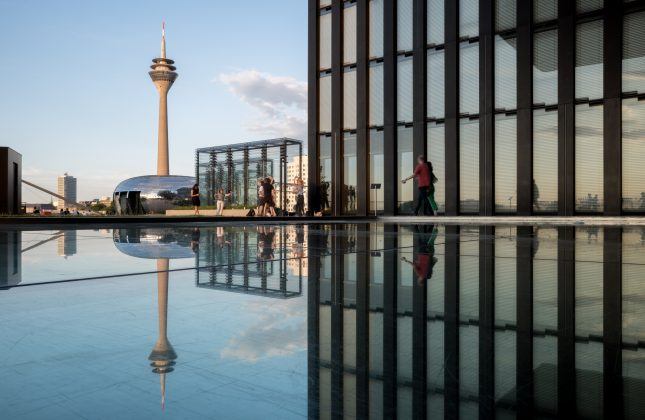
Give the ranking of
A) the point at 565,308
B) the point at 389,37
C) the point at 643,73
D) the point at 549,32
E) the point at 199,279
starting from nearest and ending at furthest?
the point at 565,308 → the point at 199,279 → the point at 643,73 → the point at 549,32 → the point at 389,37

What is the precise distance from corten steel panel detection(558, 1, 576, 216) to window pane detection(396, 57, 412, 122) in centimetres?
645

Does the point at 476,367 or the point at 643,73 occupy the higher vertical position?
the point at 643,73

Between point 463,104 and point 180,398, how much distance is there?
2205cm

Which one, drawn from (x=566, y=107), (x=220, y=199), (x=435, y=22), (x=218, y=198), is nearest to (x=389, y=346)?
(x=566, y=107)

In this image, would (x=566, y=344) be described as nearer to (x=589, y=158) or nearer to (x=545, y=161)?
(x=589, y=158)

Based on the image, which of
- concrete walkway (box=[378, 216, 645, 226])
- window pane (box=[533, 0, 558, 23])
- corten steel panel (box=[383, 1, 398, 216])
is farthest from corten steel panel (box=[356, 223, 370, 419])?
corten steel panel (box=[383, 1, 398, 216])

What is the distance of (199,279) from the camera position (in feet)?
9.47

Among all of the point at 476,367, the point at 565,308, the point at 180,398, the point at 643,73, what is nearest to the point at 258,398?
the point at 180,398

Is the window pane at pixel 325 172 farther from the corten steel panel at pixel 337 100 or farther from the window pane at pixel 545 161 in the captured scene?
the window pane at pixel 545 161

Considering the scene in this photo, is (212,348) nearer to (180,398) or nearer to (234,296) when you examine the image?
(180,398)

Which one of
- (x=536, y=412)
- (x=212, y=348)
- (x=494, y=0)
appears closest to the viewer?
(x=536, y=412)

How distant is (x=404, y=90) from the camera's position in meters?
23.5

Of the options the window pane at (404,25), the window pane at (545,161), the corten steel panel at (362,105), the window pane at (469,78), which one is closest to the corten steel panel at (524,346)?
the window pane at (545,161)

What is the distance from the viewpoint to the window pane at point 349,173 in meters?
25.2
